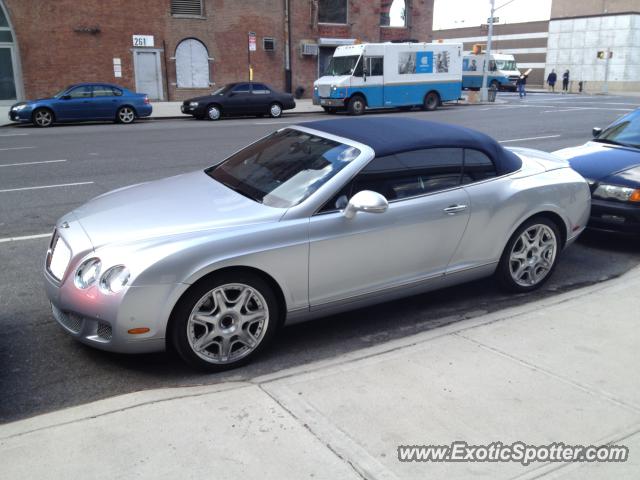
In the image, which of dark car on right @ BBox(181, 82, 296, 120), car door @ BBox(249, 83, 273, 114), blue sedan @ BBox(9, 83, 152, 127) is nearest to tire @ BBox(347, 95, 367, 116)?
dark car on right @ BBox(181, 82, 296, 120)

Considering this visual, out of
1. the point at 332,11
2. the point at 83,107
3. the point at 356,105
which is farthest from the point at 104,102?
the point at 332,11

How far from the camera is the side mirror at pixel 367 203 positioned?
414 cm

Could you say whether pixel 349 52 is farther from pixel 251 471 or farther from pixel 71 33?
pixel 251 471

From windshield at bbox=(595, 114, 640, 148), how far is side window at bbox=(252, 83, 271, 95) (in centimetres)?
1757

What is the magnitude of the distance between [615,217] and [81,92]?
61.7 feet

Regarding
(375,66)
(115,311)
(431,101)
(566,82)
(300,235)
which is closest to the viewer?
(115,311)

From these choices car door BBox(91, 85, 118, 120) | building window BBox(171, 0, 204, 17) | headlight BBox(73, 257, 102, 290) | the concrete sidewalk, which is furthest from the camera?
building window BBox(171, 0, 204, 17)

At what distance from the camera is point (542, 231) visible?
17.8ft

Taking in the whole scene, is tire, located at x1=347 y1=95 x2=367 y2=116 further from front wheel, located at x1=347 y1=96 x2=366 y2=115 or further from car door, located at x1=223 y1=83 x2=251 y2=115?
car door, located at x1=223 y1=83 x2=251 y2=115

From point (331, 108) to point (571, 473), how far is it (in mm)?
24292

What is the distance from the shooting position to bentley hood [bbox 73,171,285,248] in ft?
13.0

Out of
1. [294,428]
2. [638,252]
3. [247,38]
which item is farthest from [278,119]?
[294,428]

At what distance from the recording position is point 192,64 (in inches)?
1233

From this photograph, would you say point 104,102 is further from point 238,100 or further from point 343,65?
point 343,65
